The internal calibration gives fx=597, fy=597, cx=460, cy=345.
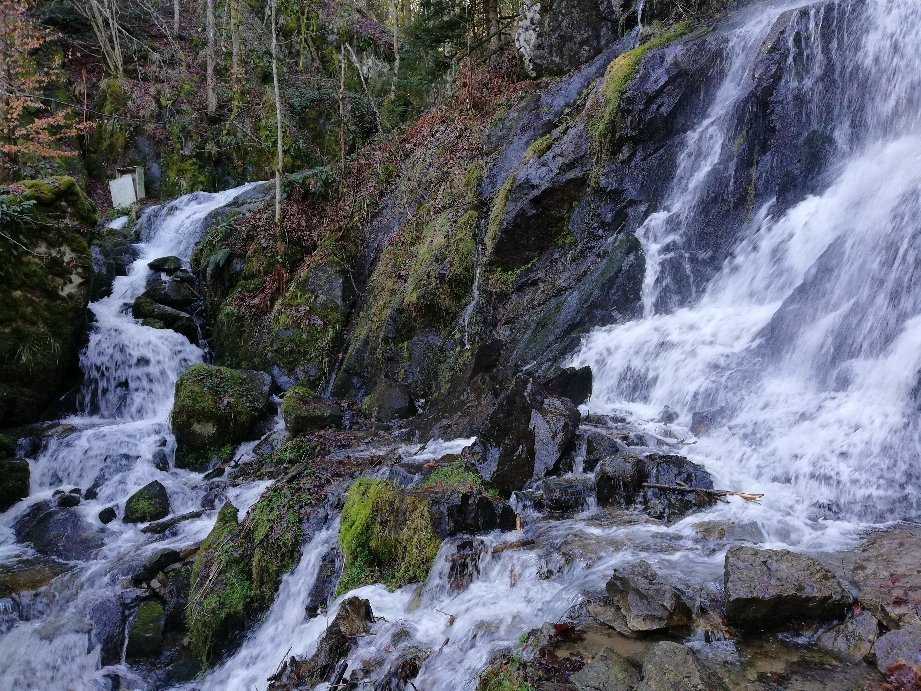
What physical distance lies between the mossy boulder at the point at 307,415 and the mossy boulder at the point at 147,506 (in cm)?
218

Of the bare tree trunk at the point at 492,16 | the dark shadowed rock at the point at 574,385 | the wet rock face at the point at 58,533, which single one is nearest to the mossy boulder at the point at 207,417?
the wet rock face at the point at 58,533

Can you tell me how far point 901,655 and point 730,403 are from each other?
12.2 ft

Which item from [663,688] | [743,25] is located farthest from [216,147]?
[663,688]

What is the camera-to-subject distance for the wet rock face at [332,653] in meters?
4.56

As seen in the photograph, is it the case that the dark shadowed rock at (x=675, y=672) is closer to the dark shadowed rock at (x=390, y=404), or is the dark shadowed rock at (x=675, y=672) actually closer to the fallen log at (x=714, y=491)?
the fallen log at (x=714, y=491)

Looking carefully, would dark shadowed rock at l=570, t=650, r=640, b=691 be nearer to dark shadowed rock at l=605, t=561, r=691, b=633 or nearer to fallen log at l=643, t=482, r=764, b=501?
dark shadowed rock at l=605, t=561, r=691, b=633

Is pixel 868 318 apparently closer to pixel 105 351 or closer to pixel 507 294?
pixel 507 294

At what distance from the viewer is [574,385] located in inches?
313

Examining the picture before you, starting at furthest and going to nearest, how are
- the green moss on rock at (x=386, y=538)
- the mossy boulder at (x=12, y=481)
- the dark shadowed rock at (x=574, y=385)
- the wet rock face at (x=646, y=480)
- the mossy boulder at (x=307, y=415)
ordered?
the mossy boulder at (x=307, y=415) → the mossy boulder at (x=12, y=481) → the dark shadowed rock at (x=574, y=385) → the wet rock face at (x=646, y=480) → the green moss on rock at (x=386, y=538)

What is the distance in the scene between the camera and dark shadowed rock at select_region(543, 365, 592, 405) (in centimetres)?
791

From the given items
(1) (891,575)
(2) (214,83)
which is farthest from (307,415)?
(2) (214,83)

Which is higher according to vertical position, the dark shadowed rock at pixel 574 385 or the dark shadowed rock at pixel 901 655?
the dark shadowed rock at pixel 574 385

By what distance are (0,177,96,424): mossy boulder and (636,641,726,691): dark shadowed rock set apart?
12.6 metres

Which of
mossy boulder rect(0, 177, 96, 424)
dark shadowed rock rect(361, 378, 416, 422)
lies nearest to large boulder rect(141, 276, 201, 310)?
mossy boulder rect(0, 177, 96, 424)
